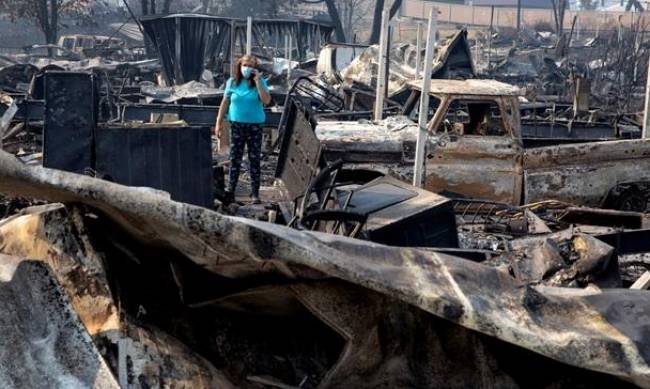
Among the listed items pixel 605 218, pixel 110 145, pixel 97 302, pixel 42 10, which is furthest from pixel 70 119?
pixel 42 10

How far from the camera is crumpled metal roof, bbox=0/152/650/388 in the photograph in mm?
2812

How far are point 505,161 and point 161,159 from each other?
3.34 metres

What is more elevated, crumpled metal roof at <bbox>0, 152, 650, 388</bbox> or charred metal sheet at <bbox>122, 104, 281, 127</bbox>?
crumpled metal roof at <bbox>0, 152, 650, 388</bbox>

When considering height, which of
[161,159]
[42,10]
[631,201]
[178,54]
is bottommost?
[631,201]

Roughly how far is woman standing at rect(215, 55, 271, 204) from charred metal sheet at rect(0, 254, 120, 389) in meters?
5.88

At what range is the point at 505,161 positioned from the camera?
8.66 meters

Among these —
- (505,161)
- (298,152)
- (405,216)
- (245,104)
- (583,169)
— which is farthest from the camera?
(245,104)

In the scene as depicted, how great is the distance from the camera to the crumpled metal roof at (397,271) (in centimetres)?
281

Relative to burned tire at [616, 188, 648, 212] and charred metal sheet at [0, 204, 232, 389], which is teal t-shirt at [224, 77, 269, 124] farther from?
charred metal sheet at [0, 204, 232, 389]

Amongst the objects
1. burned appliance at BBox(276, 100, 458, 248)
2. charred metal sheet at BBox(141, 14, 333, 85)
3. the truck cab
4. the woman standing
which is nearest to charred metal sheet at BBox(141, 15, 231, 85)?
charred metal sheet at BBox(141, 14, 333, 85)

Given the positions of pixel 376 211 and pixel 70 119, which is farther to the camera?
pixel 70 119

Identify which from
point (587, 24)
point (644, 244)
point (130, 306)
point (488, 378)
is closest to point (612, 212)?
point (644, 244)

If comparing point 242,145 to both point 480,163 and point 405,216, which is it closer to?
point 480,163

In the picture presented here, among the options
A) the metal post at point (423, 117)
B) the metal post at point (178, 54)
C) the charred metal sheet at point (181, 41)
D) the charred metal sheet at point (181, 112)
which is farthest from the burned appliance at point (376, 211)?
the charred metal sheet at point (181, 41)
